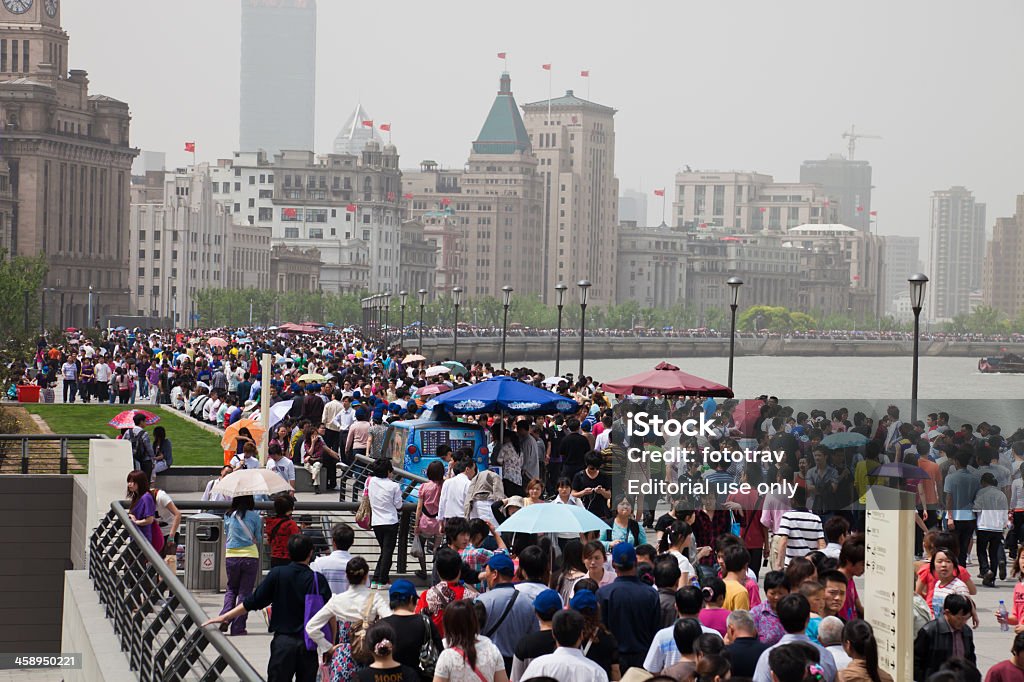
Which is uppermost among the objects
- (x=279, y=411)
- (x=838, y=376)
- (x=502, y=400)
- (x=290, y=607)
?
(x=502, y=400)

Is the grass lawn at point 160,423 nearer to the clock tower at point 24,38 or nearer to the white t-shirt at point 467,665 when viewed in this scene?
the white t-shirt at point 467,665

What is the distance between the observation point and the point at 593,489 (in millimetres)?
16625

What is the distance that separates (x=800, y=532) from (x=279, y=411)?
16795 mm

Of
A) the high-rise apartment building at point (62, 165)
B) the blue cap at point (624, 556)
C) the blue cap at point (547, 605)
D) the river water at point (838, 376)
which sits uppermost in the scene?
the high-rise apartment building at point (62, 165)

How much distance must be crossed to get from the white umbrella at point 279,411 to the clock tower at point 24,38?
139m

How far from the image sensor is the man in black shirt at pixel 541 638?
30.3ft

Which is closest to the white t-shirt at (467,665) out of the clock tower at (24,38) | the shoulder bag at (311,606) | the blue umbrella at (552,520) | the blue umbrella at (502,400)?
the shoulder bag at (311,606)

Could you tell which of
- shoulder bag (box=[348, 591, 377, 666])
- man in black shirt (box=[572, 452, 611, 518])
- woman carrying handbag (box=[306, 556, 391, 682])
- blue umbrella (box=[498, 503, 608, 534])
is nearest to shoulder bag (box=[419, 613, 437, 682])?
shoulder bag (box=[348, 591, 377, 666])

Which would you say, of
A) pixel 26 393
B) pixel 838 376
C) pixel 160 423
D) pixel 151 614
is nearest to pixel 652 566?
pixel 151 614

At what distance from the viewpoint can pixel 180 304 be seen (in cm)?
16912

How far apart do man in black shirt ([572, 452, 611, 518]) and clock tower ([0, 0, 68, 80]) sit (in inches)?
5970

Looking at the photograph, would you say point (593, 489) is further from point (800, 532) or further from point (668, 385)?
point (668, 385)

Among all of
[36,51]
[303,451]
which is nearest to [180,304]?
[36,51]

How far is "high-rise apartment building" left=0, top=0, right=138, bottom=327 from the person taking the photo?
148375 millimetres
